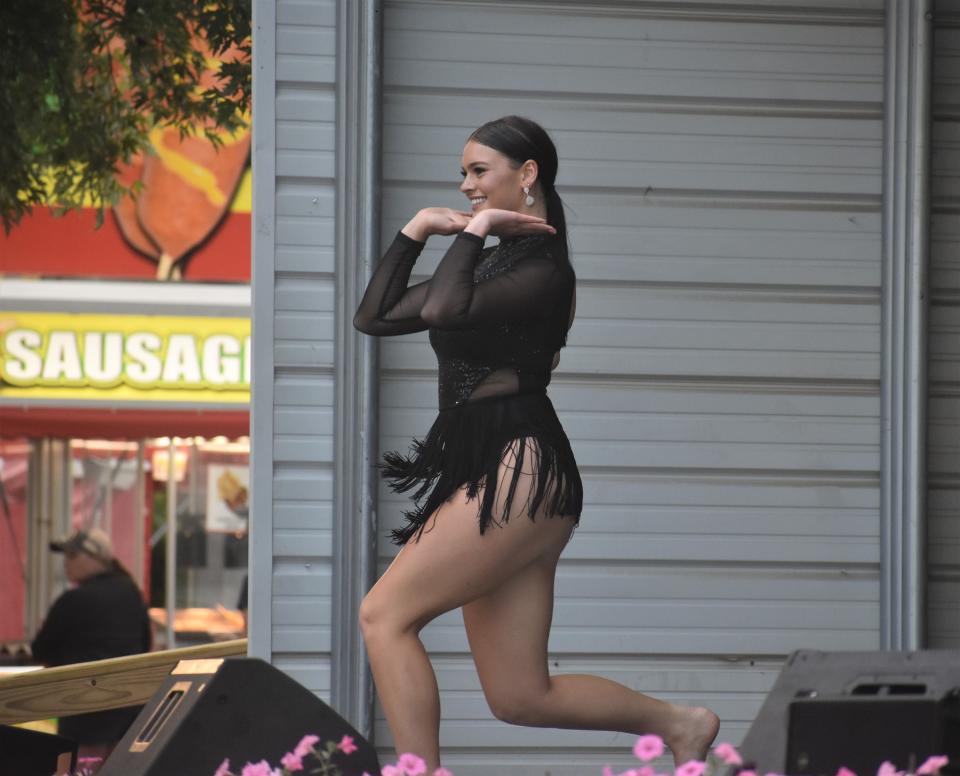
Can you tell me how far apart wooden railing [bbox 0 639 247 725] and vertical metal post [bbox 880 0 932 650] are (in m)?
2.13

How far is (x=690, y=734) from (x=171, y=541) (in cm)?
1082

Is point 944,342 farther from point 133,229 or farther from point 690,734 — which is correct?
point 133,229

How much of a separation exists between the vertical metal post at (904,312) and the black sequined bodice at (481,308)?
1689 mm

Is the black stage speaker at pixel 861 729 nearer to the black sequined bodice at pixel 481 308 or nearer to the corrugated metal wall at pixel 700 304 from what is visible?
the black sequined bodice at pixel 481 308

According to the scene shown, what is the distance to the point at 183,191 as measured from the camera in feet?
45.1

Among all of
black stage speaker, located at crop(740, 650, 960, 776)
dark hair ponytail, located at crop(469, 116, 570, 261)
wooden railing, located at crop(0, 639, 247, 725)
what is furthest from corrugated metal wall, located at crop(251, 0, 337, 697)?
black stage speaker, located at crop(740, 650, 960, 776)

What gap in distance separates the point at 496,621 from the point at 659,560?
4.86 feet

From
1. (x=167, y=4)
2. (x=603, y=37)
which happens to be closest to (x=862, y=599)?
(x=603, y=37)

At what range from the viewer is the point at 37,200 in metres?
8.36

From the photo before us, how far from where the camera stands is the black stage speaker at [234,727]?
2.87 metres

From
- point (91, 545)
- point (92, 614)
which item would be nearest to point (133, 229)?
point (91, 545)

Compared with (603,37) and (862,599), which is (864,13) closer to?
(603,37)

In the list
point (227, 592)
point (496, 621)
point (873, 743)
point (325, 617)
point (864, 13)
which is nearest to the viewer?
point (873, 743)

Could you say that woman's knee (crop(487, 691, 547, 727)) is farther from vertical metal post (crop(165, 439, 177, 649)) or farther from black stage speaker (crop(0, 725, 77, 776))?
vertical metal post (crop(165, 439, 177, 649))
